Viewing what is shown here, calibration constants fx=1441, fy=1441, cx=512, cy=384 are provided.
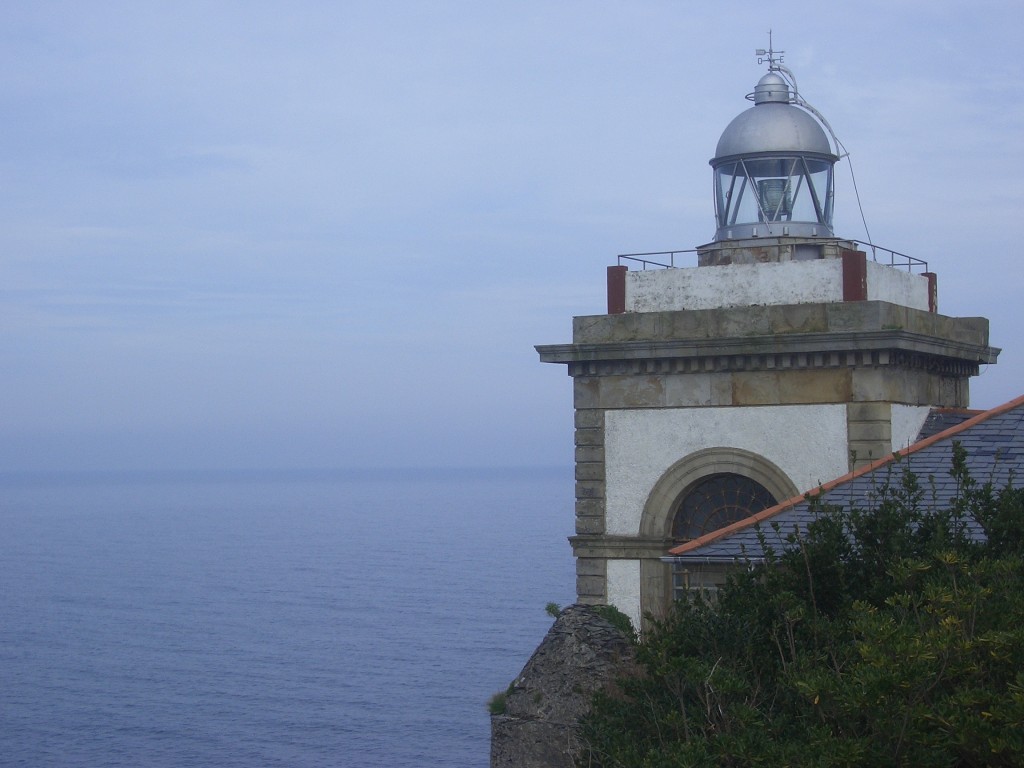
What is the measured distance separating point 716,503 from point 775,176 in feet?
16.1

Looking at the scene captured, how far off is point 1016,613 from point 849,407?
32.4ft

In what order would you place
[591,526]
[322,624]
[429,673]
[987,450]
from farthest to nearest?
[322,624]
[429,673]
[591,526]
[987,450]

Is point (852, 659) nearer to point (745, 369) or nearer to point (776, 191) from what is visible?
point (745, 369)

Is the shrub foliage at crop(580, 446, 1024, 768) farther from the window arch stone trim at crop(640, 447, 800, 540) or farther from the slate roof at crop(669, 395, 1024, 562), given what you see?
the window arch stone trim at crop(640, 447, 800, 540)

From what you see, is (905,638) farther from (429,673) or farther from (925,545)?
(429,673)

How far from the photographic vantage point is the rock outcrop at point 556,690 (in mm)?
12016

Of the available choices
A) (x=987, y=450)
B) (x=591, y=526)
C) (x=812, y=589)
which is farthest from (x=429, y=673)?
(x=812, y=589)

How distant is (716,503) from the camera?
19344 mm

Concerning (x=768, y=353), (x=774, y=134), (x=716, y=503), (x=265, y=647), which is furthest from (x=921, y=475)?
(x=265, y=647)

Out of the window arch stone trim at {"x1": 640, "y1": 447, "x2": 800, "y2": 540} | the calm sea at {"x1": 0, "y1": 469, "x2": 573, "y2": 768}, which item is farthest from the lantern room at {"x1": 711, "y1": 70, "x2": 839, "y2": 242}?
the calm sea at {"x1": 0, "y1": 469, "x2": 573, "y2": 768}

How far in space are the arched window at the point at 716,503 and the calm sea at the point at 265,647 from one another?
2600 centimetres

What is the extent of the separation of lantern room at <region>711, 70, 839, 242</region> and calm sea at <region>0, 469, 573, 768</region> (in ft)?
88.4

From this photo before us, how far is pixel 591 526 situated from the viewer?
19766 mm

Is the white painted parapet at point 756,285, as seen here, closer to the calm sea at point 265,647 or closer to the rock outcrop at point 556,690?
the rock outcrop at point 556,690
